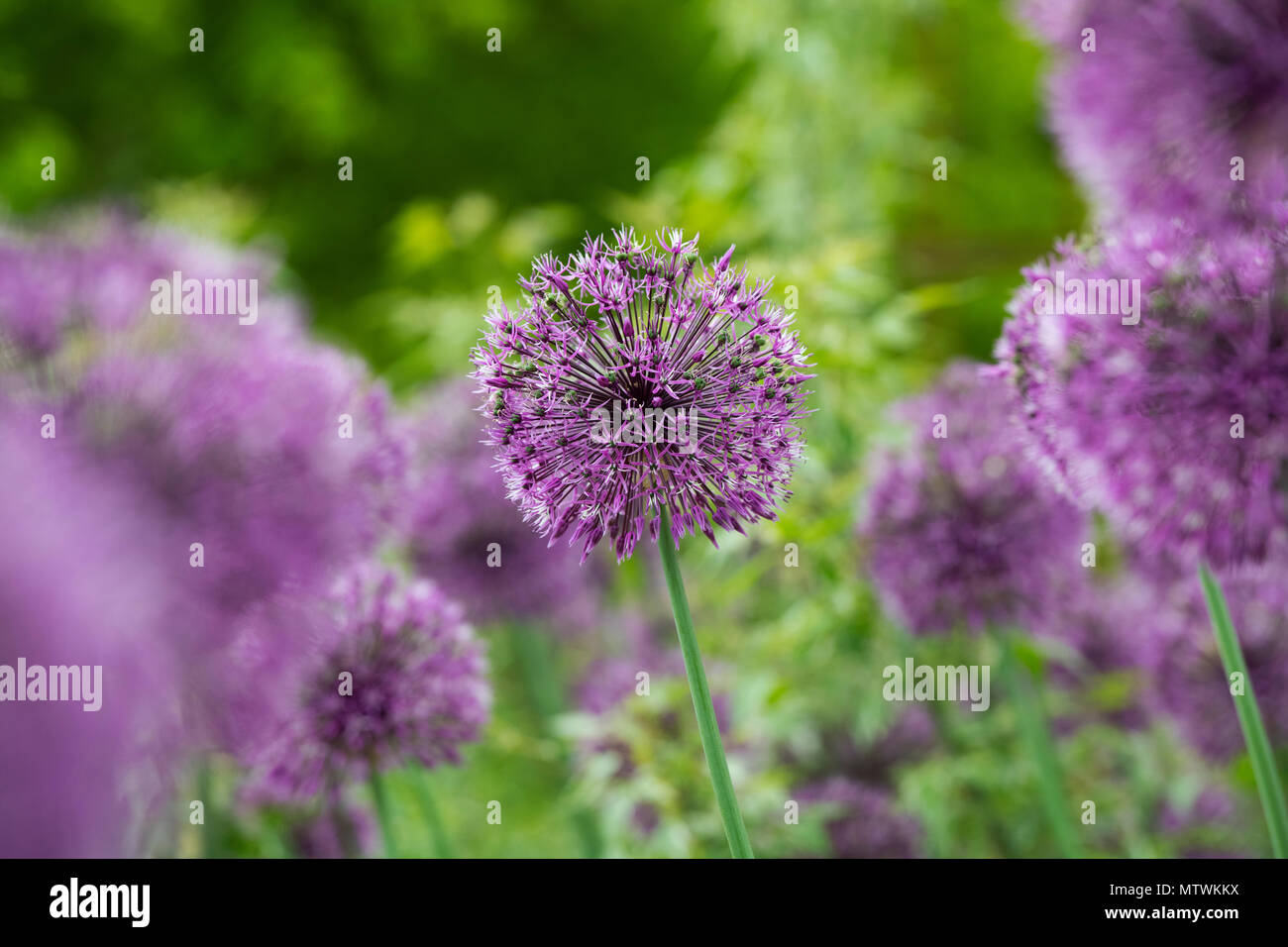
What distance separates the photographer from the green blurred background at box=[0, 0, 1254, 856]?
141cm

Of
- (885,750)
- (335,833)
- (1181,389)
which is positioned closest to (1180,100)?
(1181,389)

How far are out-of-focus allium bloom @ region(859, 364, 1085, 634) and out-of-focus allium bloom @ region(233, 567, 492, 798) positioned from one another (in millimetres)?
524

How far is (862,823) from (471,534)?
693mm

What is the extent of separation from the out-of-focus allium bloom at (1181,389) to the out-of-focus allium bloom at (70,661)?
68 centimetres

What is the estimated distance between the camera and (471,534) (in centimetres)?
144

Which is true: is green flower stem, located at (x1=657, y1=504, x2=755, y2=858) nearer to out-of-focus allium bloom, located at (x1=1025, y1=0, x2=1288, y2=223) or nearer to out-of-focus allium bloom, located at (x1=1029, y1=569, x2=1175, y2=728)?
out-of-focus allium bloom, located at (x1=1025, y1=0, x2=1288, y2=223)

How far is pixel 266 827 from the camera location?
133cm

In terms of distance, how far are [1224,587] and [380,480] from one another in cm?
90

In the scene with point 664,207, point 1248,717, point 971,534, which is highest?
point 664,207

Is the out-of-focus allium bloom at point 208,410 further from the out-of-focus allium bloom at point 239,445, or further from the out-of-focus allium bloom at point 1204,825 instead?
the out-of-focus allium bloom at point 1204,825

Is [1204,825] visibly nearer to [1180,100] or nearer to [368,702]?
[1180,100]

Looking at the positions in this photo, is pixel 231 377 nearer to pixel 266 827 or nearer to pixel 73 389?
pixel 73 389

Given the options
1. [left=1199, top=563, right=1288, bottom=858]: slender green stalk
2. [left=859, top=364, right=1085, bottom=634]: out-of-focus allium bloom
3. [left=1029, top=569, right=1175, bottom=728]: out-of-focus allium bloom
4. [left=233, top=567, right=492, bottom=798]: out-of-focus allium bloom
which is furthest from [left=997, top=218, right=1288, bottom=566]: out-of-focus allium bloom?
[left=233, top=567, right=492, bottom=798]: out-of-focus allium bloom
